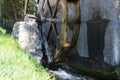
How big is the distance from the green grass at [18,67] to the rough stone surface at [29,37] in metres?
0.36

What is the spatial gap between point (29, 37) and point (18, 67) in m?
2.10

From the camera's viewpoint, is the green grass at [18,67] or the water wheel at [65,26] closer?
the green grass at [18,67]

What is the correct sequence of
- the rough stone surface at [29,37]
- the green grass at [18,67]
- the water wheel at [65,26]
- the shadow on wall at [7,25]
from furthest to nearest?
the shadow on wall at [7,25], the rough stone surface at [29,37], the water wheel at [65,26], the green grass at [18,67]

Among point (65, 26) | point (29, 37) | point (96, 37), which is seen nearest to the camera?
point (96, 37)

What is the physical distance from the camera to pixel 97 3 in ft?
17.9

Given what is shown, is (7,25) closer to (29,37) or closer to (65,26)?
(29,37)

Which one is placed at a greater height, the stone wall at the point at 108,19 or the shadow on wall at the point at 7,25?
the stone wall at the point at 108,19

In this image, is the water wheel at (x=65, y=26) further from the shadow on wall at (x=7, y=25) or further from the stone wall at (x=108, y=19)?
the shadow on wall at (x=7, y=25)

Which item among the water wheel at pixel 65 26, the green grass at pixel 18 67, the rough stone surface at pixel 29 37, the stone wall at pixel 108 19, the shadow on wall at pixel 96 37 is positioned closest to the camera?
the green grass at pixel 18 67

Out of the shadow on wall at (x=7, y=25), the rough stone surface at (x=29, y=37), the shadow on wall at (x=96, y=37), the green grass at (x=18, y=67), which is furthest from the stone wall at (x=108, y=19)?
the shadow on wall at (x=7, y=25)

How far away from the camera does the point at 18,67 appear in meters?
5.13

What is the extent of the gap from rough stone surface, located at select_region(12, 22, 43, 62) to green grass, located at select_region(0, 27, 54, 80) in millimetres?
361

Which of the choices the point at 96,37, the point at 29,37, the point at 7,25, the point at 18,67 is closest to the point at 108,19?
the point at 96,37

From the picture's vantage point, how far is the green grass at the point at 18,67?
467 centimetres
